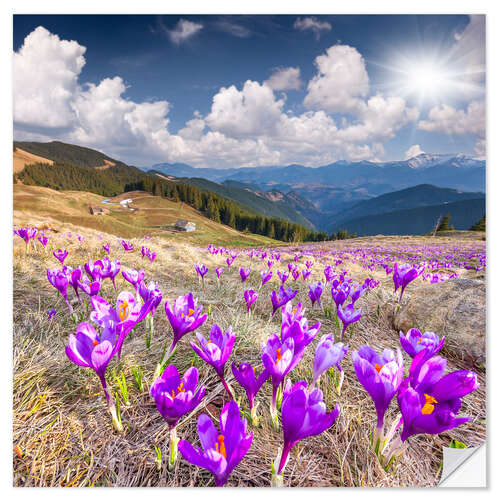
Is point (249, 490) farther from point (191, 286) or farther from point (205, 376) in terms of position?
point (191, 286)

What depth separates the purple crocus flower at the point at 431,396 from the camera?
1043 mm

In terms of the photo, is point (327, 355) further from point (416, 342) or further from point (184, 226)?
point (184, 226)

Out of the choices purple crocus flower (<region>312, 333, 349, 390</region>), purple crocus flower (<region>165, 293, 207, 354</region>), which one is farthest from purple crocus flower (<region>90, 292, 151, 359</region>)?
purple crocus flower (<region>312, 333, 349, 390</region>)

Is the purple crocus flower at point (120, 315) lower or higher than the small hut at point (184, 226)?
lower

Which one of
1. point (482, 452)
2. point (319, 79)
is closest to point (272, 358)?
point (482, 452)

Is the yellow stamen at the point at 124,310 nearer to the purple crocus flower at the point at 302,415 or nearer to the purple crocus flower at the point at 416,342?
the purple crocus flower at the point at 302,415

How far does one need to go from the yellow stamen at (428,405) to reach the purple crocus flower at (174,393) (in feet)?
3.03

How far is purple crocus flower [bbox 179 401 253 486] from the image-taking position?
96 centimetres

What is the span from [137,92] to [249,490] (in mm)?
4452

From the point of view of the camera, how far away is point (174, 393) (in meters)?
1.16

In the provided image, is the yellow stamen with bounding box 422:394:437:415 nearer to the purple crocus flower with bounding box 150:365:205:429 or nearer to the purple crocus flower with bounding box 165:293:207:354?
the purple crocus flower with bounding box 150:365:205:429

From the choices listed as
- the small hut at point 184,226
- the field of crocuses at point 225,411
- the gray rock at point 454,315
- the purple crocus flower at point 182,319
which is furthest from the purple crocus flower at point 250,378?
the small hut at point 184,226

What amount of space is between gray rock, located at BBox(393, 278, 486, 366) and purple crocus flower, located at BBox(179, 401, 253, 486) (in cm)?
196

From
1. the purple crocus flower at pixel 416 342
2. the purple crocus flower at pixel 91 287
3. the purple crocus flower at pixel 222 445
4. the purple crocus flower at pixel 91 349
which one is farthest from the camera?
the purple crocus flower at pixel 91 287
